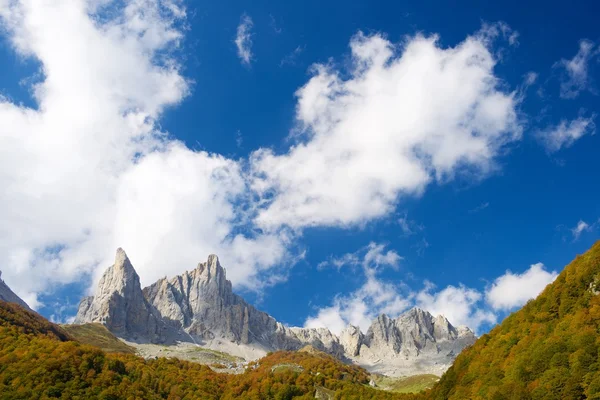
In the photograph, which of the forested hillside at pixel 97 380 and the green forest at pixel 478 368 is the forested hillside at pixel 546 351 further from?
the forested hillside at pixel 97 380

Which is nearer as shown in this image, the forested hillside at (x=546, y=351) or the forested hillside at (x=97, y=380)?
the forested hillside at (x=546, y=351)

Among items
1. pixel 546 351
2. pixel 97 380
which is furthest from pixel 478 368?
pixel 97 380

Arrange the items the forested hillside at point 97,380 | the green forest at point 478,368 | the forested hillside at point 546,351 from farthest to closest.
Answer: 1. the forested hillside at point 97,380
2. the green forest at point 478,368
3. the forested hillside at point 546,351

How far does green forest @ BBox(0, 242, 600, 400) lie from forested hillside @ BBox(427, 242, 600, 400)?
138mm

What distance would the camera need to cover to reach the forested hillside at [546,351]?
64812 mm

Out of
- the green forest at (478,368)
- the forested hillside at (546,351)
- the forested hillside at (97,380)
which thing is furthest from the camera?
the forested hillside at (97,380)

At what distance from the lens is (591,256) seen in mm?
86625

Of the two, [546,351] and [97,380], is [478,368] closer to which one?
[546,351]

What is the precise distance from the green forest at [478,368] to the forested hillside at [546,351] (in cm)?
14

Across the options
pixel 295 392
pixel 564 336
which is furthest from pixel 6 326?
pixel 564 336

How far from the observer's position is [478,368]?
303 ft

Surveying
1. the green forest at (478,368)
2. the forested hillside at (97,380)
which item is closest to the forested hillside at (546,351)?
the green forest at (478,368)

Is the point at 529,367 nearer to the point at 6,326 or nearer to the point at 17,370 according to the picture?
the point at 17,370

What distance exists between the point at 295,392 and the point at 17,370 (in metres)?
93.6
